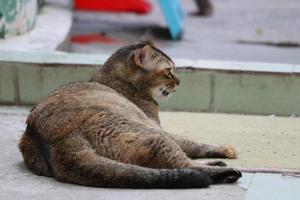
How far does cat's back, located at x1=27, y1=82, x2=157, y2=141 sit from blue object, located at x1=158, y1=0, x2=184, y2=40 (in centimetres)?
631

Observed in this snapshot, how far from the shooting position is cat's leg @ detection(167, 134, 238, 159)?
5457 mm

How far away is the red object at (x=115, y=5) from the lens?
44.8ft

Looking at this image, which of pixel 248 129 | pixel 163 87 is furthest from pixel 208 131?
pixel 163 87

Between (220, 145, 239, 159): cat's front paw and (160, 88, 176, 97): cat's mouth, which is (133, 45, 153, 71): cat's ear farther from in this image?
(220, 145, 239, 159): cat's front paw

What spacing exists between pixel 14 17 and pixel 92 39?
9.31ft

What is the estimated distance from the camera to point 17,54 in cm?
738

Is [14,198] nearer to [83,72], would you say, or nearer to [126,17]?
[83,72]

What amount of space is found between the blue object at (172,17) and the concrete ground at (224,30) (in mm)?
129

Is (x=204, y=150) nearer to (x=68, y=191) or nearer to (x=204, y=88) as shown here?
(x=68, y=191)

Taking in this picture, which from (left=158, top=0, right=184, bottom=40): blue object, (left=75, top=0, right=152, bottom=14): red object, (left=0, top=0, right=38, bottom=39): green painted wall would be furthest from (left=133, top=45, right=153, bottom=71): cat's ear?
(left=75, top=0, right=152, bottom=14): red object

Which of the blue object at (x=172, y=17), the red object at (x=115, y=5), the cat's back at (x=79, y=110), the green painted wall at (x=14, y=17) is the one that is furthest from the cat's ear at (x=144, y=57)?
the red object at (x=115, y=5)

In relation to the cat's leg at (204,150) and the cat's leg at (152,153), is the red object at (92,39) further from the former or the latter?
the cat's leg at (152,153)

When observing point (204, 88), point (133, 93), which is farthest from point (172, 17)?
point (133, 93)

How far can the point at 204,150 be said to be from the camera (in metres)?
5.49
